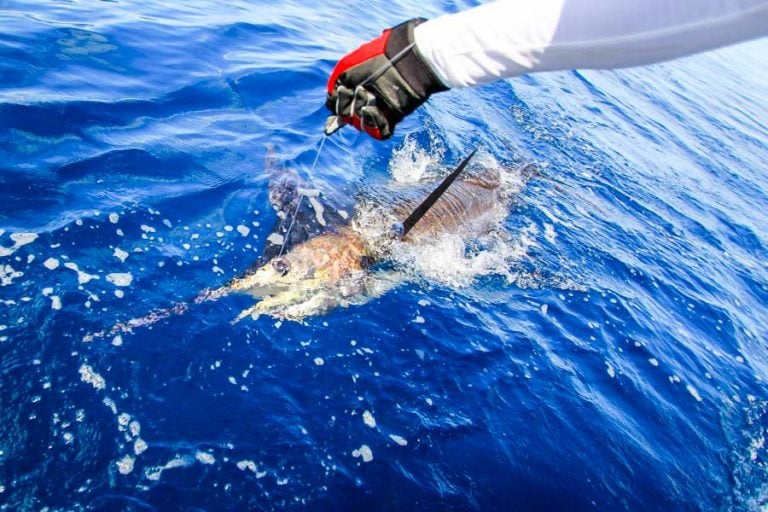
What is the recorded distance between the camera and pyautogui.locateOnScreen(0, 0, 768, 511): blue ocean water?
11.1 feet

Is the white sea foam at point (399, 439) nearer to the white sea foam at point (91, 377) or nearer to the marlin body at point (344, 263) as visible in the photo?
the marlin body at point (344, 263)

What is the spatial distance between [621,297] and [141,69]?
25.9 ft

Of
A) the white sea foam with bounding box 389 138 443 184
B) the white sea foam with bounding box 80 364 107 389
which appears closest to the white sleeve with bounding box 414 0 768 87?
the white sea foam with bounding box 80 364 107 389

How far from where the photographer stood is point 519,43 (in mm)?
2059

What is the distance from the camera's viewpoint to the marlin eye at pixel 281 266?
189 inches

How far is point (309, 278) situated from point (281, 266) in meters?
0.32

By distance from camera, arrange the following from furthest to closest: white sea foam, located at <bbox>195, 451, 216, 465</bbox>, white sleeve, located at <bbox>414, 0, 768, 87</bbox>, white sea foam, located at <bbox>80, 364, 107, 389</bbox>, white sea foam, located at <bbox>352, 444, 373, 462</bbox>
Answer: white sea foam, located at <bbox>352, 444, 373, 462</bbox>
white sea foam, located at <bbox>80, 364, 107, 389</bbox>
white sea foam, located at <bbox>195, 451, 216, 465</bbox>
white sleeve, located at <bbox>414, 0, 768, 87</bbox>

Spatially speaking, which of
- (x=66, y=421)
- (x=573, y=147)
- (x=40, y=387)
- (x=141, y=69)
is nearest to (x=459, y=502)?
(x=66, y=421)

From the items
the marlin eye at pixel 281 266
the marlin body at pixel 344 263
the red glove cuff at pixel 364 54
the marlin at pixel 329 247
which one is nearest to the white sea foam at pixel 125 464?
the marlin at pixel 329 247

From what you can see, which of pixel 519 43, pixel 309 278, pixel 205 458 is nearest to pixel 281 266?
pixel 309 278

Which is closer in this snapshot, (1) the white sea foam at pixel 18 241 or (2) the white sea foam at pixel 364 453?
(2) the white sea foam at pixel 364 453

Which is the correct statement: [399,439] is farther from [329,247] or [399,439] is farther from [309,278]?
[329,247]

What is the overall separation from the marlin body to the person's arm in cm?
243

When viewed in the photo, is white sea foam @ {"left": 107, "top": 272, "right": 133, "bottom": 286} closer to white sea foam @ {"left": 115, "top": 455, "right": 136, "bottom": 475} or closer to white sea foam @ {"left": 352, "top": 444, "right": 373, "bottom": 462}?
white sea foam @ {"left": 115, "top": 455, "right": 136, "bottom": 475}
